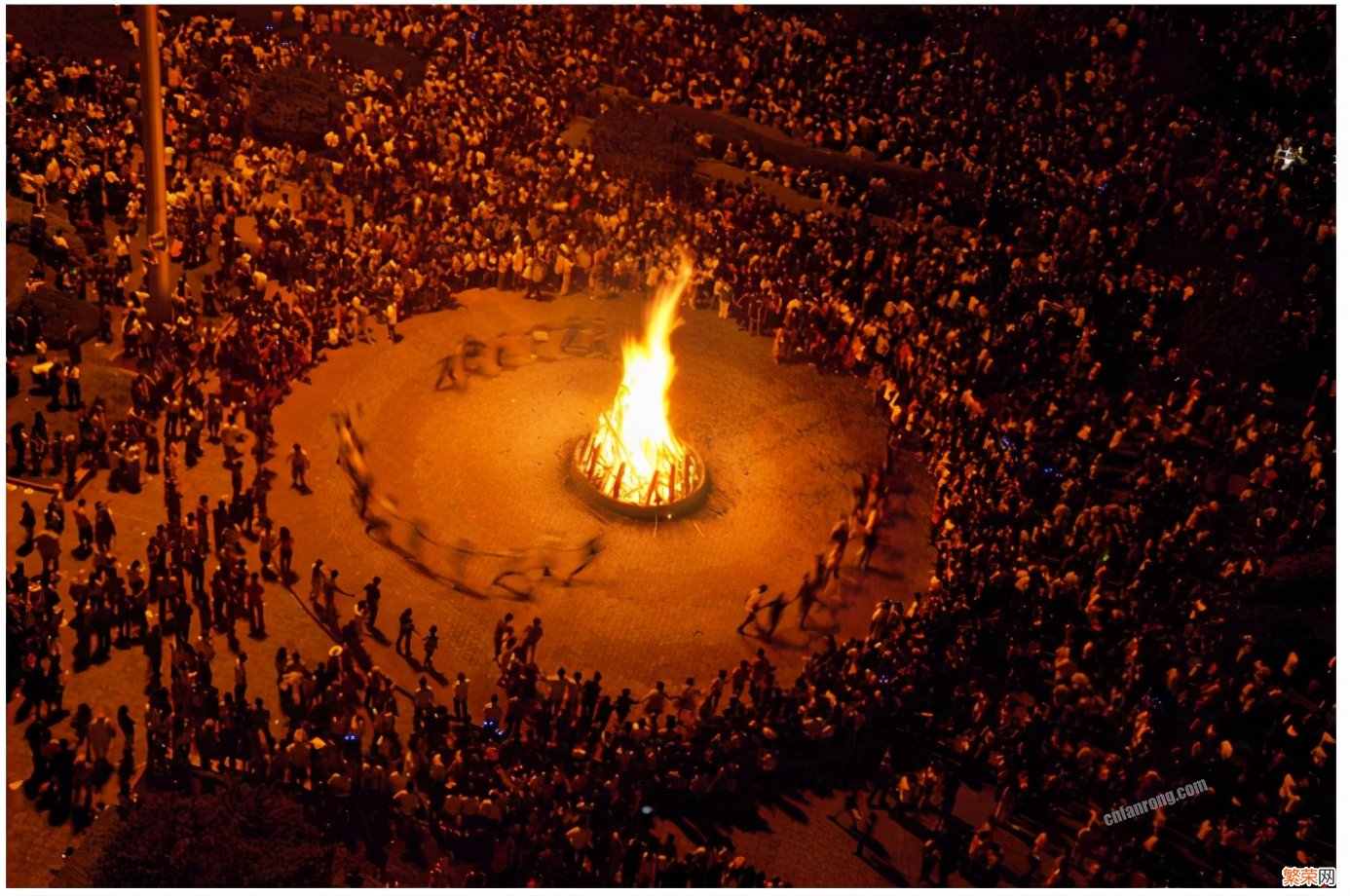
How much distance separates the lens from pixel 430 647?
1947cm

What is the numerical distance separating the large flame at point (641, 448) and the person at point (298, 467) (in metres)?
5.71

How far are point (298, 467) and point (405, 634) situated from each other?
206 inches

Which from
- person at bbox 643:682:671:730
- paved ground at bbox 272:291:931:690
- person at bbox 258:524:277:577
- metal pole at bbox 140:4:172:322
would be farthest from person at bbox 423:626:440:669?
metal pole at bbox 140:4:172:322

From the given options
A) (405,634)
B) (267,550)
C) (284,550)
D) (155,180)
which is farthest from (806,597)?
(155,180)

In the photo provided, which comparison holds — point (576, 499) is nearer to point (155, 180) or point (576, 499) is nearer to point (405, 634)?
point (405, 634)

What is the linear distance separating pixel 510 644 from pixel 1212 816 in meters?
11.6

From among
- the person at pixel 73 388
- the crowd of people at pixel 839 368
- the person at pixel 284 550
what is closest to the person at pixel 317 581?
the person at pixel 284 550

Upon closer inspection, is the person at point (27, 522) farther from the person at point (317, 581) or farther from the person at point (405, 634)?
the person at point (405, 634)

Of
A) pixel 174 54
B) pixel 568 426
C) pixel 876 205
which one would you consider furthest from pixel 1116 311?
pixel 174 54

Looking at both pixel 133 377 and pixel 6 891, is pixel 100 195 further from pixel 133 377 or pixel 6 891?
pixel 6 891

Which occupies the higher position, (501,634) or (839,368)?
(839,368)

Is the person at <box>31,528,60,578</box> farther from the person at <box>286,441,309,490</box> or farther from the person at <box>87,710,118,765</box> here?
the person at <box>286,441,309,490</box>

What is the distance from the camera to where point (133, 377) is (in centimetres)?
2553

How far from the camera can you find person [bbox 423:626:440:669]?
19406mm
